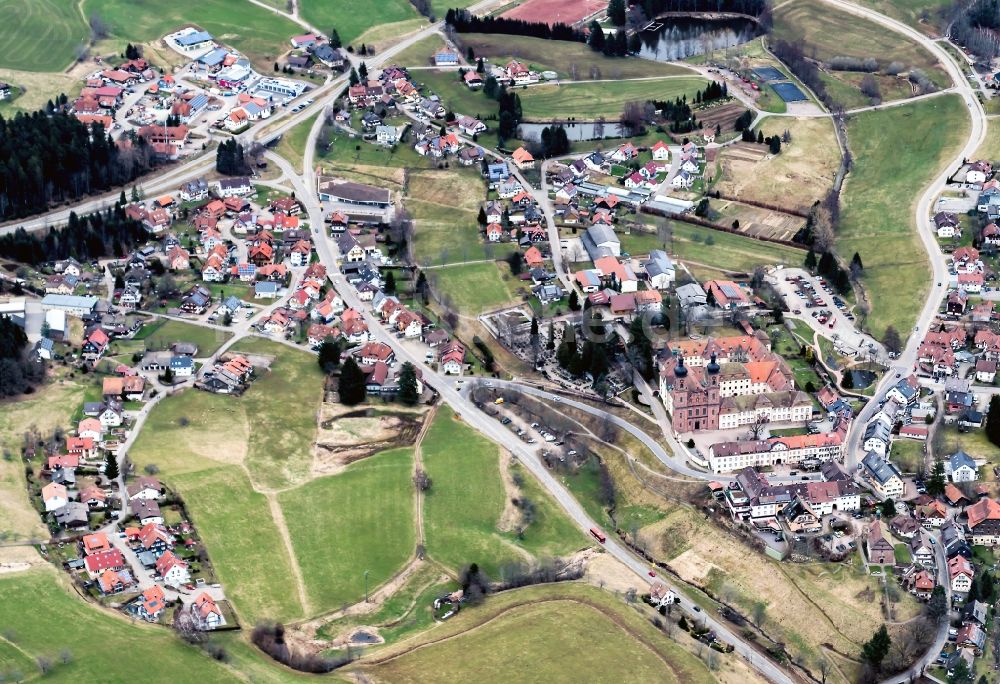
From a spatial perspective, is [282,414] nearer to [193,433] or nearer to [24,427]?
[193,433]

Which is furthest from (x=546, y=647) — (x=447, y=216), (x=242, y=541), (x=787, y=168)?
(x=787, y=168)

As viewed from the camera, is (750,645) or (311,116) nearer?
(750,645)

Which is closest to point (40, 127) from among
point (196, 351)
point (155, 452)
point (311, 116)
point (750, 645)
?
point (311, 116)

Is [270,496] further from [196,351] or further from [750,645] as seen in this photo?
[750,645]

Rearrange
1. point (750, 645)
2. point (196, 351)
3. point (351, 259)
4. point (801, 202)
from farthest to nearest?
point (801, 202), point (351, 259), point (196, 351), point (750, 645)

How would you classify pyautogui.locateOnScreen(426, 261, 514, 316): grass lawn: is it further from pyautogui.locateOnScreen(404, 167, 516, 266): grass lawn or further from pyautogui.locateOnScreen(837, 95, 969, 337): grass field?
pyautogui.locateOnScreen(837, 95, 969, 337): grass field

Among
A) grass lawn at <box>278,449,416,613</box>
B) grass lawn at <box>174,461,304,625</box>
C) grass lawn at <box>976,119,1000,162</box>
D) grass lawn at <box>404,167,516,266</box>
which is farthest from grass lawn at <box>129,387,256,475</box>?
grass lawn at <box>976,119,1000,162</box>
